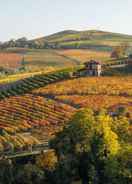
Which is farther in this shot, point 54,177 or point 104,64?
point 104,64

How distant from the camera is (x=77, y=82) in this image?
12212cm

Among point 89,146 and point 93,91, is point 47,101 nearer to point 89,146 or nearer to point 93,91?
point 93,91

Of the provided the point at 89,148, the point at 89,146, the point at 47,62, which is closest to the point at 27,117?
the point at 89,146

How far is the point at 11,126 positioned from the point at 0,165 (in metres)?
27.6

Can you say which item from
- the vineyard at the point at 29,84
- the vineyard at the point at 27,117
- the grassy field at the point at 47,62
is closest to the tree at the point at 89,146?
the vineyard at the point at 27,117

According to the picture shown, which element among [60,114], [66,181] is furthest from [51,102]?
[66,181]

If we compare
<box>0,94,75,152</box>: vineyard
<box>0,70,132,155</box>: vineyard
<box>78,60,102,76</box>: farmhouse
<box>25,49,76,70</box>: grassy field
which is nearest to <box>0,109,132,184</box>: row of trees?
<box>0,70,132,155</box>: vineyard

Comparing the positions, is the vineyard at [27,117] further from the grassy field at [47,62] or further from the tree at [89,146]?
the grassy field at [47,62]

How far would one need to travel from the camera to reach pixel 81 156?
62.2 metres

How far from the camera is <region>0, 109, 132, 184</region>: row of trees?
59.8 metres

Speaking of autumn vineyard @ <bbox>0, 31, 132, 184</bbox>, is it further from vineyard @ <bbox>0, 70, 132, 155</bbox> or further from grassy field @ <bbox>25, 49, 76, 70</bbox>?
grassy field @ <bbox>25, 49, 76, 70</bbox>

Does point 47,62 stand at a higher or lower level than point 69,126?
lower

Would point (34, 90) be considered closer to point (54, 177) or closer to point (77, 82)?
point (77, 82)

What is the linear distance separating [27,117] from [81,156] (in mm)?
35174
